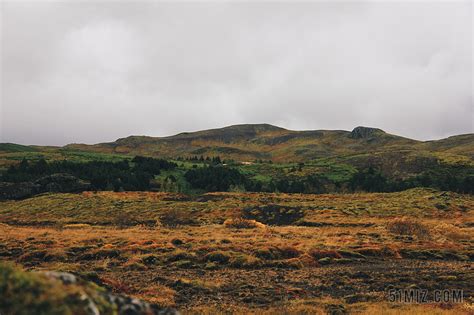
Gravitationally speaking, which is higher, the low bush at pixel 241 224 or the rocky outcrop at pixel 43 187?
the rocky outcrop at pixel 43 187

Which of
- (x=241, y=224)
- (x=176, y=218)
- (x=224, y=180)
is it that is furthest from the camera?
(x=224, y=180)

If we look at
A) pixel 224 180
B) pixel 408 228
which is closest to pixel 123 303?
pixel 408 228

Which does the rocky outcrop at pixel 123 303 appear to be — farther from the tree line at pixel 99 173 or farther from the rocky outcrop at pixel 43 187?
the rocky outcrop at pixel 43 187

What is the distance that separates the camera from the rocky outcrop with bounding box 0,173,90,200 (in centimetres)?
7697

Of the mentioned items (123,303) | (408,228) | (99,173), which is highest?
(123,303)

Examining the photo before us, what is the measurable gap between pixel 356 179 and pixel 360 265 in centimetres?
8319

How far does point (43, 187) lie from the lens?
3191 inches

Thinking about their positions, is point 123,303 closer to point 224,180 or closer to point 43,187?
point 43,187

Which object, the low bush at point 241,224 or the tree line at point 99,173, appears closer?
the low bush at point 241,224

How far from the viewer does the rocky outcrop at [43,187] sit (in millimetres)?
76975

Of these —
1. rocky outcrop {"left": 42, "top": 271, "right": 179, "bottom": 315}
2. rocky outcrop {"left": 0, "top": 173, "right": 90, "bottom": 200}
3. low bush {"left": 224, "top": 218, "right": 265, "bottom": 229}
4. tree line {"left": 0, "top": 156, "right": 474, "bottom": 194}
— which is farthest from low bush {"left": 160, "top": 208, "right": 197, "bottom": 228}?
rocky outcrop {"left": 42, "top": 271, "right": 179, "bottom": 315}

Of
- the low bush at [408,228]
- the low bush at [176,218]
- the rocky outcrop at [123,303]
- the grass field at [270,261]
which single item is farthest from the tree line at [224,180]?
the rocky outcrop at [123,303]

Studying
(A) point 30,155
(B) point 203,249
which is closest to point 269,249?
(B) point 203,249

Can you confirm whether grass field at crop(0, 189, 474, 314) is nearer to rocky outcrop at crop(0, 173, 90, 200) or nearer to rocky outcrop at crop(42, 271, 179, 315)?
rocky outcrop at crop(42, 271, 179, 315)
